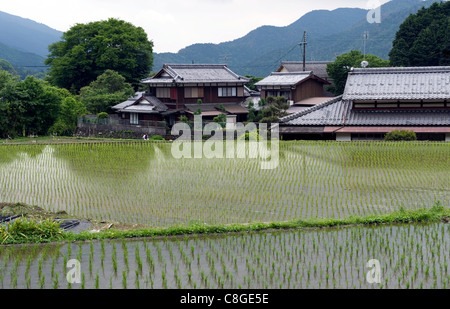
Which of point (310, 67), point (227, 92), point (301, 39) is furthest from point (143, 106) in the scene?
point (301, 39)

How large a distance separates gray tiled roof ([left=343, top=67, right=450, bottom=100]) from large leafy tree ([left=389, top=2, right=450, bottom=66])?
18.8 metres

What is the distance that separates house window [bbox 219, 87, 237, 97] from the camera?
3994cm

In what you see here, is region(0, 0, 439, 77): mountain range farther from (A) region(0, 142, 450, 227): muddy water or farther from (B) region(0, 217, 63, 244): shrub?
Answer: (B) region(0, 217, 63, 244): shrub

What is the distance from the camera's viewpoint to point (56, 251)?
9961 millimetres

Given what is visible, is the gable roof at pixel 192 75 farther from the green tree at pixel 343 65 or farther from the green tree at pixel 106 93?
the green tree at pixel 343 65

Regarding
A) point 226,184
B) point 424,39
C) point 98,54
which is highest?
point 424,39

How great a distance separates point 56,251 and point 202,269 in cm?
293

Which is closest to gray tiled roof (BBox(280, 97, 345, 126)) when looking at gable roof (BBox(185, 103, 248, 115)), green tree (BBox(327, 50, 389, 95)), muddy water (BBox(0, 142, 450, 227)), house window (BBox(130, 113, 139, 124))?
muddy water (BBox(0, 142, 450, 227))

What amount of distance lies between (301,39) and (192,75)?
252 ft

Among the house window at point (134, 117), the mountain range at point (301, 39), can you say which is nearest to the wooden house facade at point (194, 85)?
the house window at point (134, 117)

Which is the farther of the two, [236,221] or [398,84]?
[398,84]

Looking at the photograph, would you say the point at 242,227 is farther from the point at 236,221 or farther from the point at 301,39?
the point at 301,39

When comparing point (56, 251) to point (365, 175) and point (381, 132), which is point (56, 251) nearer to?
point (365, 175)

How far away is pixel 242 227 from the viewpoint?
36.1 feet
